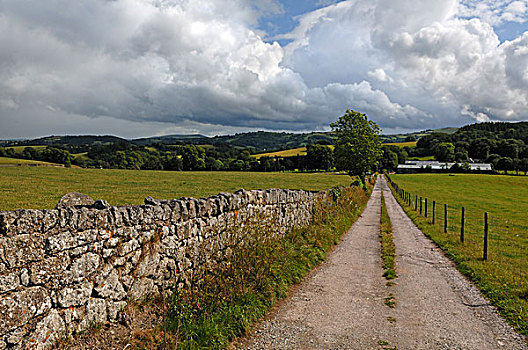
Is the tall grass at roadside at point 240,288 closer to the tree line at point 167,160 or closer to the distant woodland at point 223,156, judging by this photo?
the distant woodland at point 223,156

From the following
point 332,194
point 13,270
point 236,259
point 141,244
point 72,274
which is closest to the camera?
point 13,270

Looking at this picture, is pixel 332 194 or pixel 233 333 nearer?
pixel 233 333

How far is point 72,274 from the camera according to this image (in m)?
4.03

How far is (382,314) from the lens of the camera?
6.16 meters

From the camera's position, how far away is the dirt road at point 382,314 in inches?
201

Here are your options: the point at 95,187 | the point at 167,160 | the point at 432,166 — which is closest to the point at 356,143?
the point at 95,187

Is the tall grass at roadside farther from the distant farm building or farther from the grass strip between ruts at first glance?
the distant farm building

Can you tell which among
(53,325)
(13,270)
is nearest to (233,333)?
(53,325)

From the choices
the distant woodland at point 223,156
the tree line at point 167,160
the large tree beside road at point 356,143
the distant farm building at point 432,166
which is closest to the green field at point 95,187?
the large tree beside road at point 356,143

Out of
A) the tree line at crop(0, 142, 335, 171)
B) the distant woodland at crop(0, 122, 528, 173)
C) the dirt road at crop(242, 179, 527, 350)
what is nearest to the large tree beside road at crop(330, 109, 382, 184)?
the distant woodland at crop(0, 122, 528, 173)

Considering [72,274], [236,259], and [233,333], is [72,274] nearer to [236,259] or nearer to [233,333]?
[233,333]

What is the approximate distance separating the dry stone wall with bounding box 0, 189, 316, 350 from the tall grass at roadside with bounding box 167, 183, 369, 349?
37 centimetres

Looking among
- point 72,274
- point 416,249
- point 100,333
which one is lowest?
point 416,249

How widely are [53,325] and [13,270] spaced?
80 cm
